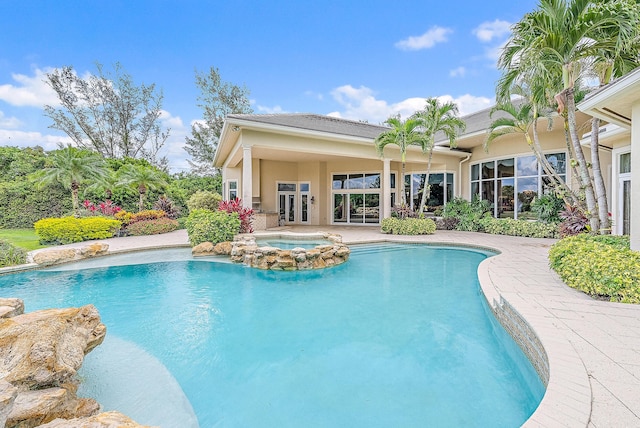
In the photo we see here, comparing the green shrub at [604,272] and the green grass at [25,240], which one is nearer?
the green shrub at [604,272]

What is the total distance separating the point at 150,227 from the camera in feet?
47.4

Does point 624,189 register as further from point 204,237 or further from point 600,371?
point 204,237

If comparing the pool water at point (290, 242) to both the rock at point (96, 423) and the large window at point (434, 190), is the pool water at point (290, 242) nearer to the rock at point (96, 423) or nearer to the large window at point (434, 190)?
the rock at point (96, 423)

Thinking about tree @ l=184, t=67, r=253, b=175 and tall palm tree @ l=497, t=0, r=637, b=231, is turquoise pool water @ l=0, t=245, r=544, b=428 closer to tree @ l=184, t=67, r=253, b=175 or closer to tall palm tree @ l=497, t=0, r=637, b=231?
tall palm tree @ l=497, t=0, r=637, b=231

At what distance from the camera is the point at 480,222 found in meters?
14.9

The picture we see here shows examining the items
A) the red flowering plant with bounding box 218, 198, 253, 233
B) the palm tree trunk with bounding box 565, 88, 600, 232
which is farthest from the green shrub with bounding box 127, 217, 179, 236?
the palm tree trunk with bounding box 565, 88, 600, 232

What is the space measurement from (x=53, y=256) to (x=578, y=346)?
11.9 m

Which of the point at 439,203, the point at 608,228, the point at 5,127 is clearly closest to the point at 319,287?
the point at 608,228

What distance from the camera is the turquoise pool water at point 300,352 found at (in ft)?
9.93

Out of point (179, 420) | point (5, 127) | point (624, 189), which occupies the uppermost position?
point (5, 127)

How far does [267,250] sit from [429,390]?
609 cm

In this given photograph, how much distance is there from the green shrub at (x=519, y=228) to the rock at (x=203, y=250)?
12.2 m

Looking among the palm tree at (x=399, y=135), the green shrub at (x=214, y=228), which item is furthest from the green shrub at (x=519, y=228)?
the green shrub at (x=214, y=228)

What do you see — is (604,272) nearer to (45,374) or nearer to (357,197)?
(45,374)
